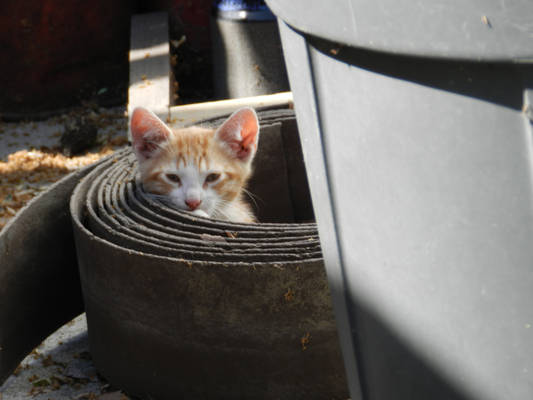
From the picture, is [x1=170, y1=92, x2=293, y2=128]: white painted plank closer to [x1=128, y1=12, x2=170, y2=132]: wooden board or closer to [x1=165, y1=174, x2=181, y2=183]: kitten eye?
[x1=128, y1=12, x2=170, y2=132]: wooden board

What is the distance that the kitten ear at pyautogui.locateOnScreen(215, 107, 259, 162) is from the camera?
3.17 m

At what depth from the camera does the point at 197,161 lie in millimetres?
3068

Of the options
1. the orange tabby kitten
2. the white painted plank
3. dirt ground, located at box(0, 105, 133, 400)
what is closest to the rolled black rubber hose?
dirt ground, located at box(0, 105, 133, 400)

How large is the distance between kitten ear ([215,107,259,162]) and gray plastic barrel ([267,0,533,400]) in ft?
6.77

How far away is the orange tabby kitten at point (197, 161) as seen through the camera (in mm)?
3041

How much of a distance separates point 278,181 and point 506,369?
10.8 ft

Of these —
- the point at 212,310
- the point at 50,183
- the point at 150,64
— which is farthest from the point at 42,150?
the point at 212,310

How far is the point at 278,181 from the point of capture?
Result: 4.16 meters

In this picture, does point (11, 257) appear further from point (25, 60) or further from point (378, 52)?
point (25, 60)

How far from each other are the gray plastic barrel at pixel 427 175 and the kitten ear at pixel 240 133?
206 cm

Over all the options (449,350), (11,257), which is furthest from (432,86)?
(11,257)

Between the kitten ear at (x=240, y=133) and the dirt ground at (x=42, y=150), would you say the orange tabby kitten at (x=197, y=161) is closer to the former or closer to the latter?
the kitten ear at (x=240, y=133)

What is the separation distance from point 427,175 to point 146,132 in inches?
93.0

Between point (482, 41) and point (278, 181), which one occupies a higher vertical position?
point (482, 41)
